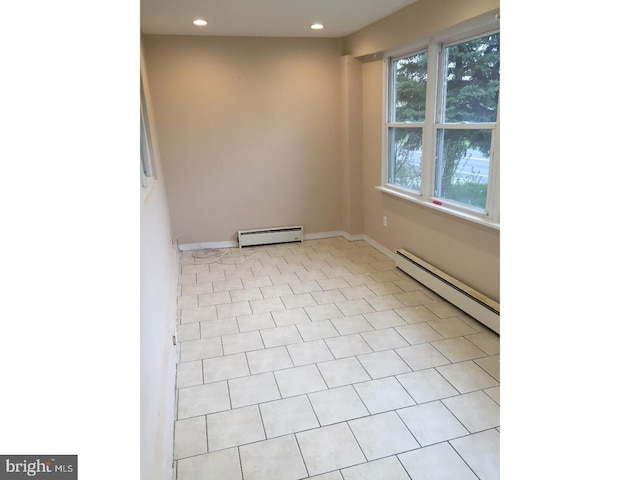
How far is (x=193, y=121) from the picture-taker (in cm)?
478

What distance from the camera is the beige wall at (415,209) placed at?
10.2 ft

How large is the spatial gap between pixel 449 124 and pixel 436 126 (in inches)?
6.8

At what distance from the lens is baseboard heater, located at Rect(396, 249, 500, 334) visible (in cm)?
303

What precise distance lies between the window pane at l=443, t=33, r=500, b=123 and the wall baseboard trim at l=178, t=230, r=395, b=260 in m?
1.78

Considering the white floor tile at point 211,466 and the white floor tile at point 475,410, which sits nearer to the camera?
the white floor tile at point 211,466

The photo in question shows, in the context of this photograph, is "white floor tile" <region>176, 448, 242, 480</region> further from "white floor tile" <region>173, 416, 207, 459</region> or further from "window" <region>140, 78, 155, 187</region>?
"window" <region>140, 78, 155, 187</region>

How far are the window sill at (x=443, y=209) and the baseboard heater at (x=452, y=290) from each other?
20.8 inches

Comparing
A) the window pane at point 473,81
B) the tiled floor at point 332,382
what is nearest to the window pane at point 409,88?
the window pane at point 473,81

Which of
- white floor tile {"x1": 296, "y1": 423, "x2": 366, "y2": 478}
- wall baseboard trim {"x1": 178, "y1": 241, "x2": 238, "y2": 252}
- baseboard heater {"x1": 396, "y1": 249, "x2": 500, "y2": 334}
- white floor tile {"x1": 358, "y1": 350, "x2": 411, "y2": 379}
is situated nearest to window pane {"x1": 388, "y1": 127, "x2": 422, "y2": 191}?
baseboard heater {"x1": 396, "y1": 249, "x2": 500, "y2": 334}

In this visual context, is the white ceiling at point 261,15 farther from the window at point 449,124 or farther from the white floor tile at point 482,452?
the white floor tile at point 482,452

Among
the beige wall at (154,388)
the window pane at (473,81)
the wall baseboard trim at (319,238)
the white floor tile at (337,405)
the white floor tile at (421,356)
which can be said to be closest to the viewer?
the beige wall at (154,388)

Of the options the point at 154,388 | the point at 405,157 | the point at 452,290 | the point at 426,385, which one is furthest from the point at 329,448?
the point at 405,157

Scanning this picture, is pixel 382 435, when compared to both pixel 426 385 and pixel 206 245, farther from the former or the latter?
pixel 206 245
